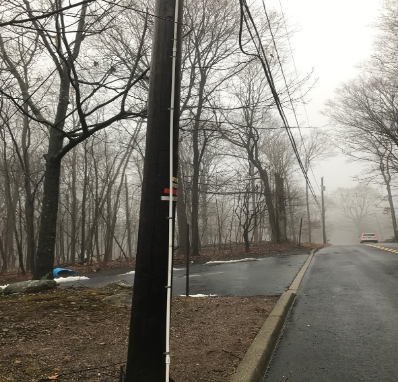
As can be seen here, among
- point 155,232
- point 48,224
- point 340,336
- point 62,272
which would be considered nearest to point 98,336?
point 155,232

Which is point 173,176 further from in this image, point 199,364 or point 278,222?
point 278,222

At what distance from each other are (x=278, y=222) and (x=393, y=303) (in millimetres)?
19662

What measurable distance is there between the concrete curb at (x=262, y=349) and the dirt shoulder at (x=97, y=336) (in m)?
0.11

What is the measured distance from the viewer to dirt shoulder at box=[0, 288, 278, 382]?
3.24 m

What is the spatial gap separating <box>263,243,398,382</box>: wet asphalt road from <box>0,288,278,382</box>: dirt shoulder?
490mm

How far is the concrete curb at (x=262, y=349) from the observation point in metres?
3.21

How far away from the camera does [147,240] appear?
285 cm

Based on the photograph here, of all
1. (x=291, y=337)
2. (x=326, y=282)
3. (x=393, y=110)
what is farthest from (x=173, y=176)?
(x=393, y=110)

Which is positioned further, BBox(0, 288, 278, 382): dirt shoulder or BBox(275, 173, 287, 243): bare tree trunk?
BBox(275, 173, 287, 243): bare tree trunk

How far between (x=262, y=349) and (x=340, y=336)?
1238 millimetres

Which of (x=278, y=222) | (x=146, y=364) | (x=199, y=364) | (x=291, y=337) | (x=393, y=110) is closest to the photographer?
(x=146, y=364)

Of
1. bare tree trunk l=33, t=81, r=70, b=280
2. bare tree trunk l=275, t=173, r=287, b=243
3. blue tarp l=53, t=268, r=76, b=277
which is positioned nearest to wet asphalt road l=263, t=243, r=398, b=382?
bare tree trunk l=33, t=81, r=70, b=280

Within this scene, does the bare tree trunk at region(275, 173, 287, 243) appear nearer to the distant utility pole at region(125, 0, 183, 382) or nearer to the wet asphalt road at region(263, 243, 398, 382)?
the wet asphalt road at region(263, 243, 398, 382)

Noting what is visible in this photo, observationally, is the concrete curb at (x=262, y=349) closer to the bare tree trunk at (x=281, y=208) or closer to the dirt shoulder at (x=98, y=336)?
the dirt shoulder at (x=98, y=336)
